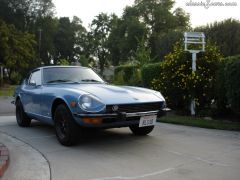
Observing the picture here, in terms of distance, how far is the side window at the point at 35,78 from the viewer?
7202 millimetres

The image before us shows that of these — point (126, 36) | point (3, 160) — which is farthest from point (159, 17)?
point (3, 160)

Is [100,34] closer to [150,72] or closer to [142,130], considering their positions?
[150,72]

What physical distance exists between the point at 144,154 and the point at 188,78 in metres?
4.85


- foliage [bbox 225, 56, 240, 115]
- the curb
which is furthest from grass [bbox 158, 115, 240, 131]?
the curb

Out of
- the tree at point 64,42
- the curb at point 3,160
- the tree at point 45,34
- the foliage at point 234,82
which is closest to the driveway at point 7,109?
the curb at point 3,160

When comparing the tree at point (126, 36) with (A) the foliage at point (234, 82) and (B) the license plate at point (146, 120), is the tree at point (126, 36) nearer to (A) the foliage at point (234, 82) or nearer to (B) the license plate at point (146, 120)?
(A) the foliage at point (234, 82)

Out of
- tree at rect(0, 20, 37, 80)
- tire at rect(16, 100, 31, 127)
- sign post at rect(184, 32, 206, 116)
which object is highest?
tree at rect(0, 20, 37, 80)

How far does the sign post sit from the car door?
457 cm

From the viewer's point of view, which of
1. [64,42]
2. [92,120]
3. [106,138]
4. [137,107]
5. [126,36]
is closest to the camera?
[92,120]

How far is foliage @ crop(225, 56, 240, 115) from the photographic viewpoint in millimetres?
7677

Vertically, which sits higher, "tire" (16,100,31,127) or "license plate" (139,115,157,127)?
"license plate" (139,115,157,127)

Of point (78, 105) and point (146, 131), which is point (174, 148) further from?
point (78, 105)

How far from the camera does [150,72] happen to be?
11789 mm

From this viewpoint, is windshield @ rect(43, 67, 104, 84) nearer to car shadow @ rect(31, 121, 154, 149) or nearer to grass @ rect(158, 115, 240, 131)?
car shadow @ rect(31, 121, 154, 149)
